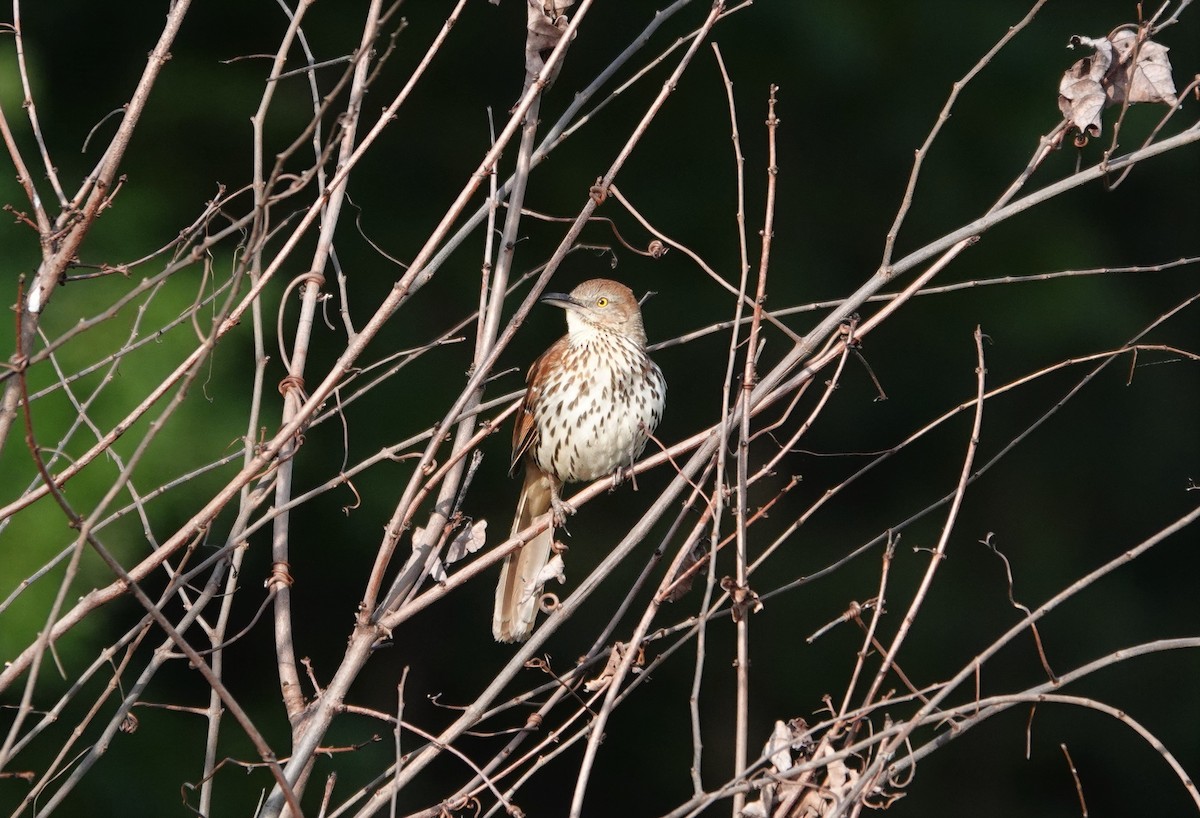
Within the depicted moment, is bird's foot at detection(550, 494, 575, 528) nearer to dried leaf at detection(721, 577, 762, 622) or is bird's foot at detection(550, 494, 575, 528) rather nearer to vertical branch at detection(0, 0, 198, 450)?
dried leaf at detection(721, 577, 762, 622)

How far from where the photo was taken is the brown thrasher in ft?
11.9

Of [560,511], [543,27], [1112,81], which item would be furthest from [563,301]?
[1112,81]

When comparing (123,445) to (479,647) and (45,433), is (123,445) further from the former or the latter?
(479,647)

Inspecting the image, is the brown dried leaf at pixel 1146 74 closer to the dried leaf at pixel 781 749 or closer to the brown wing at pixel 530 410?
the dried leaf at pixel 781 749

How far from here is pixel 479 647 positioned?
20.5ft

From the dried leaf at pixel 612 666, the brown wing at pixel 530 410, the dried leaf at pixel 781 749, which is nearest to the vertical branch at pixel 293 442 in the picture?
the dried leaf at pixel 612 666

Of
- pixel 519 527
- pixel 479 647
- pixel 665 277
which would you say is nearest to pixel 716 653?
pixel 479 647

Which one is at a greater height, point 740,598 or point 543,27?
point 543,27

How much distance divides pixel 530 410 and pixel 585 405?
19 centimetres

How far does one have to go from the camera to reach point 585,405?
12.0 feet

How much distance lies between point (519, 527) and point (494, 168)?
190 centimetres

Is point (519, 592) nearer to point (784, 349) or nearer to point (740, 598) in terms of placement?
point (740, 598)

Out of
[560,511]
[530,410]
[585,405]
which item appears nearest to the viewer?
[560,511]

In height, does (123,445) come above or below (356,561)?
above
